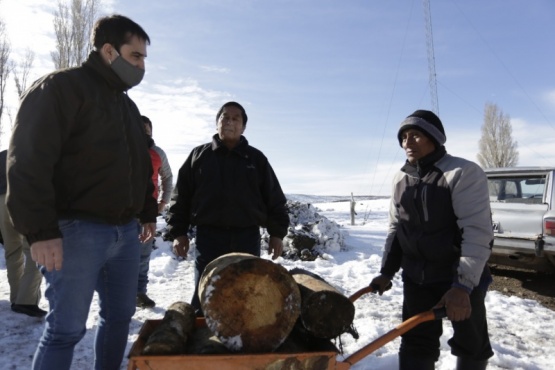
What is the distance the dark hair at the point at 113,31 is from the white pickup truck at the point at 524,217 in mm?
5652

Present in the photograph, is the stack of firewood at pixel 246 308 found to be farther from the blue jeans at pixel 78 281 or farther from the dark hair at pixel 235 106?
the dark hair at pixel 235 106

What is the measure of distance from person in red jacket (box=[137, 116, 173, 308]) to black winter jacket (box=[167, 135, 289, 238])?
1.09 m

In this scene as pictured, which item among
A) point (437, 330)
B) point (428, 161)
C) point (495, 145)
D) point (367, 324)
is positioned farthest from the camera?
point (495, 145)

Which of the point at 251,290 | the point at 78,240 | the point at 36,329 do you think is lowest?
the point at 36,329

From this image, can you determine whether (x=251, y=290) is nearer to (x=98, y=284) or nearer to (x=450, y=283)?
(x=98, y=284)

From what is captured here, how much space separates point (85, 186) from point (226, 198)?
1295 mm

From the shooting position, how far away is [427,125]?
2.45 metres

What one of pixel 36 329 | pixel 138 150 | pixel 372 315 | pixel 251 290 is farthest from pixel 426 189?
pixel 36 329

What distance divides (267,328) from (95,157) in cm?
119

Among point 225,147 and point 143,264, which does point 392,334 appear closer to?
point 225,147

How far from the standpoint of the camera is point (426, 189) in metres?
2.45

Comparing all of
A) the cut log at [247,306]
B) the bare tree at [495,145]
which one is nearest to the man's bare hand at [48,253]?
the cut log at [247,306]

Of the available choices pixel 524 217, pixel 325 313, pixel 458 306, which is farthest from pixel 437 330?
pixel 524 217

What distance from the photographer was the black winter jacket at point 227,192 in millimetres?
3164
